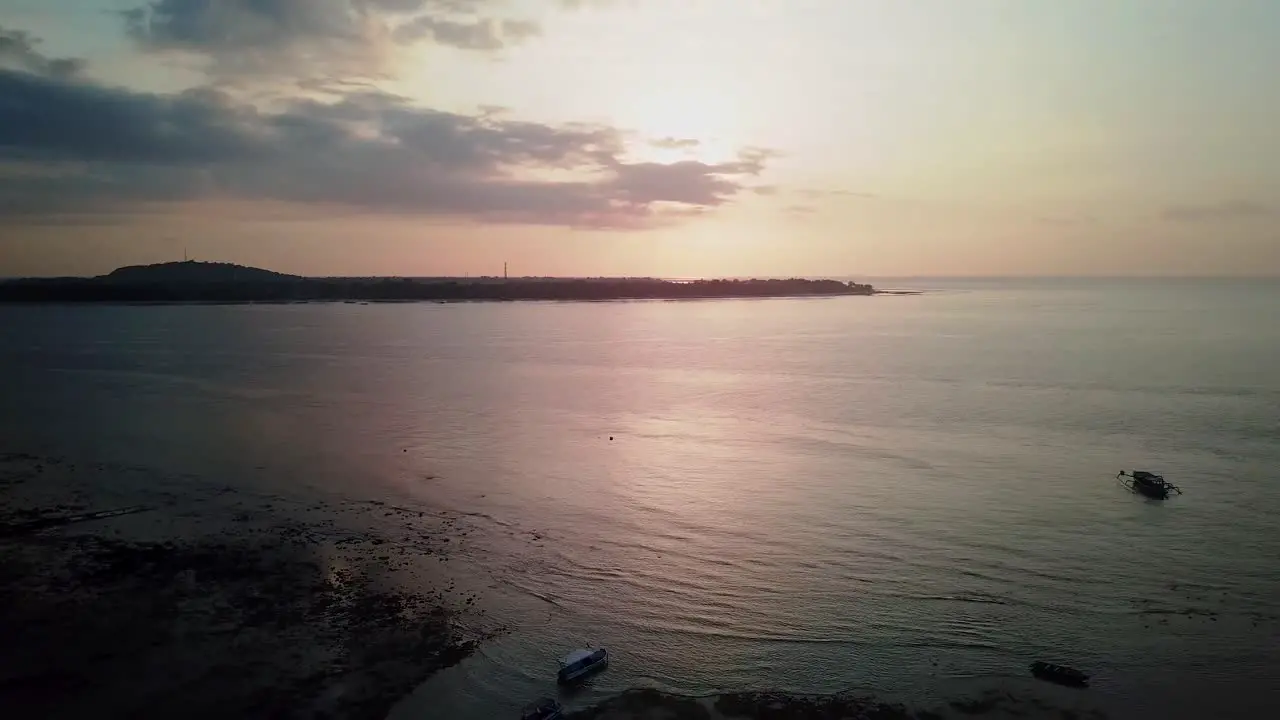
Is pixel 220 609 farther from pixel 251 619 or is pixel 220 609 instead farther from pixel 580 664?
pixel 580 664

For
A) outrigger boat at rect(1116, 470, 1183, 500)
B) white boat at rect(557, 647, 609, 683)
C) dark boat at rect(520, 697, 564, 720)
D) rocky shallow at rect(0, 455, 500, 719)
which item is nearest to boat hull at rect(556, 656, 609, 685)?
white boat at rect(557, 647, 609, 683)

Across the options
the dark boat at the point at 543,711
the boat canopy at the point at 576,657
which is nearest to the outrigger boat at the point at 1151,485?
the boat canopy at the point at 576,657

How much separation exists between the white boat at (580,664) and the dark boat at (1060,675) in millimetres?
6830

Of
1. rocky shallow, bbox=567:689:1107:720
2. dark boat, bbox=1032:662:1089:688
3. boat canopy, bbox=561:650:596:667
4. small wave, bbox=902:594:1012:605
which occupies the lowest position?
rocky shallow, bbox=567:689:1107:720

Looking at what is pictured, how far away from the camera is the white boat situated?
481 inches

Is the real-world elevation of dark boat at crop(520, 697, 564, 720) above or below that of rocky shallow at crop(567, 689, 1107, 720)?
above

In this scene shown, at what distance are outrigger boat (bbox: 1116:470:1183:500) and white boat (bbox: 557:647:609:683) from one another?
17.1 metres

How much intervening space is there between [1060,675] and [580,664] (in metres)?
7.48

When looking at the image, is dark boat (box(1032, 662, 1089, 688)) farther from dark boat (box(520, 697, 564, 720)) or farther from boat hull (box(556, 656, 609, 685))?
dark boat (box(520, 697, 564, 720))

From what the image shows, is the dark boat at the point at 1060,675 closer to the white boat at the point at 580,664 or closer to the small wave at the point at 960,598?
the small wave at the point at 960,598

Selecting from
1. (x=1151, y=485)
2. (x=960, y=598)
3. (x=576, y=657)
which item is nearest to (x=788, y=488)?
(x=960, y=598)

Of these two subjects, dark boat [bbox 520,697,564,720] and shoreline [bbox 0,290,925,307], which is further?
shoreline [bbox 0,290,925,307]

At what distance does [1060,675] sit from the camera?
40.8 feet

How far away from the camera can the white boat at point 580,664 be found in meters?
12.2
